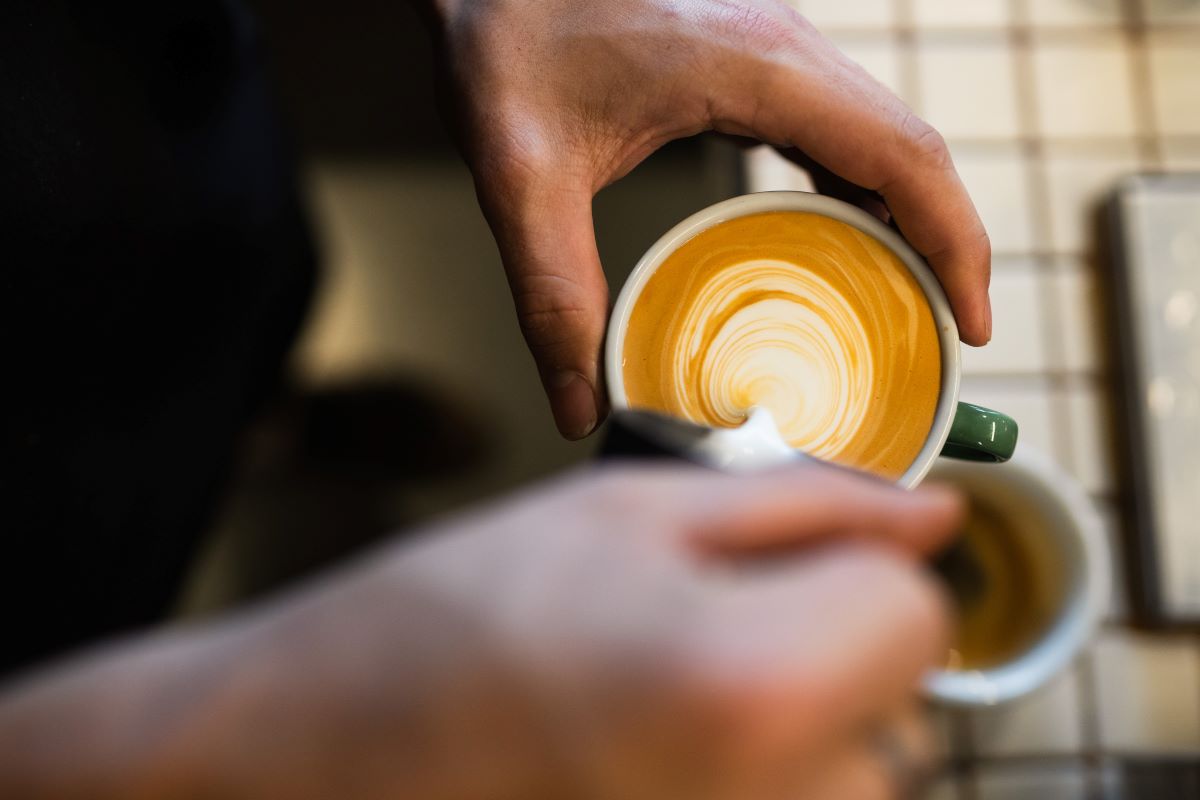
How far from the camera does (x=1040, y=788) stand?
0.64 metres

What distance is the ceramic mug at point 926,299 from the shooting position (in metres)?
0.39

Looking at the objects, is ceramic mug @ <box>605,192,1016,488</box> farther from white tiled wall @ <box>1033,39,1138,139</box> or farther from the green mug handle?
white tiled wall @ <box>1033,39,1138,139</box>

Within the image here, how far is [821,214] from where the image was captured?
405 millimetres

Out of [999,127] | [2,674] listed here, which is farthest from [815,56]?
[2,674]

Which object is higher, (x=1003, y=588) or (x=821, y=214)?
(x=821, y=214)

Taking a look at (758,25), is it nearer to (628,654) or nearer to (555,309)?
(555,309)

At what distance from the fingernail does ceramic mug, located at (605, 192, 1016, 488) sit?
0.02 m

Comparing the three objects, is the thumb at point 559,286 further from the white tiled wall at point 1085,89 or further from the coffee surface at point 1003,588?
the white tiled wall at point 1085,89

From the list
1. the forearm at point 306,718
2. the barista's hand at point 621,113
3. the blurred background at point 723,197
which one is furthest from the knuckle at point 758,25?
the forearm at point 306,718

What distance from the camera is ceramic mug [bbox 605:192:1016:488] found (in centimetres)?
39

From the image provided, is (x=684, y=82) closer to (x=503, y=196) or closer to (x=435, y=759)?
(x=503, y=196)

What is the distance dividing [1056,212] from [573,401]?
0.48m

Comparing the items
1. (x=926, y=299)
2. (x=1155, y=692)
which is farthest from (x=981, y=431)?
(x=1155, y=692)

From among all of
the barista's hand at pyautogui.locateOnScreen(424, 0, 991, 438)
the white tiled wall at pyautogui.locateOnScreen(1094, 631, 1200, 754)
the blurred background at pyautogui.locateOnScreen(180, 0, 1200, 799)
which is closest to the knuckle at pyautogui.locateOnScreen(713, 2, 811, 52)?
the barista's hand at pyautogui.locateOnScreen(424, 0, 991, 438)
